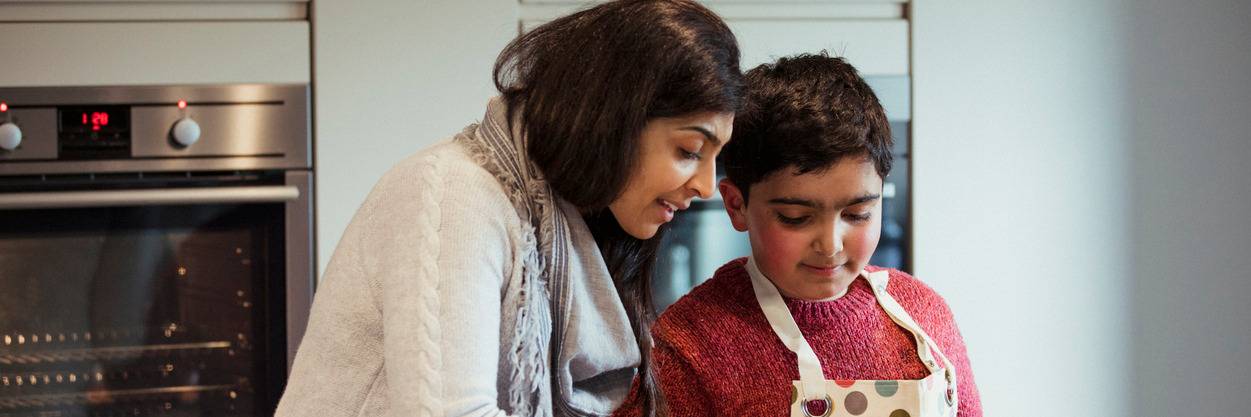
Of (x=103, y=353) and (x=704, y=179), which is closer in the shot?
(x=704, y=179)

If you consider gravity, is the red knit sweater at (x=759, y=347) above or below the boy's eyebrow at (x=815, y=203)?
below

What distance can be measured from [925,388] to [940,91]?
87cm

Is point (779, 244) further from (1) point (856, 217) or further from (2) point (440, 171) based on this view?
(2) point (440, 171)

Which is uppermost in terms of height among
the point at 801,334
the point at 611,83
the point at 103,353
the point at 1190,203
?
the point at 611,83

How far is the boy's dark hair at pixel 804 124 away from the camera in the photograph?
3.52 ft

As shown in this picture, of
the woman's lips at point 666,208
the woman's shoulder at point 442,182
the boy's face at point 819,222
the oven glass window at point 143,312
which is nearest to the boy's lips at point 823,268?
the boy's face at point 819,222

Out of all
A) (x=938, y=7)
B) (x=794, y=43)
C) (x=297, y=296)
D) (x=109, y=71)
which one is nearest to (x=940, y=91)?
(x=938, y=7)

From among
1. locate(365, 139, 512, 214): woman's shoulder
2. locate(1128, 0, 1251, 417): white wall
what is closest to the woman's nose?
locate(365, 139, 512, 214): woman's shoulder

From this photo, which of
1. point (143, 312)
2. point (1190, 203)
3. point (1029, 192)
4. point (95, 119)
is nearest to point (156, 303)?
point (143, 312)

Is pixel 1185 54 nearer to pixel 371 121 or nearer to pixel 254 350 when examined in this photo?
pixel 371 121

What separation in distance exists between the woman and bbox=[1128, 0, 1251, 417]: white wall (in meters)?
1.28

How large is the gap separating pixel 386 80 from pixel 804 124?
2.76 ft

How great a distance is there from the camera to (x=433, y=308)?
2.53ft

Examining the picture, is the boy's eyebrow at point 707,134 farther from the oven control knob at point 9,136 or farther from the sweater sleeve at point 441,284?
the oven control knob at point 9,136
